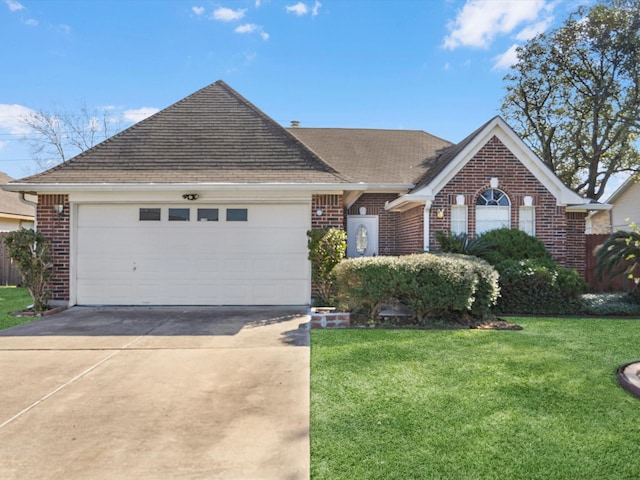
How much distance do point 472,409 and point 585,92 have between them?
21.5 m

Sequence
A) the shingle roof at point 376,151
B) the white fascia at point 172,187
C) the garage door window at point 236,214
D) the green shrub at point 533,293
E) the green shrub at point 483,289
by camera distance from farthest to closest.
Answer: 1. the shingle roof at point 376,151
2. the garage door window at point 236,214
3. the white fascia at point 172,187
4. the green shrub at point 533,293
5. the green shrub at point 483,289

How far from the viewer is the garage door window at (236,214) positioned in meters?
9.62

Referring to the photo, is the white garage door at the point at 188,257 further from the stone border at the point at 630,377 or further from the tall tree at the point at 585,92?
the tall tree at the point at 585,92

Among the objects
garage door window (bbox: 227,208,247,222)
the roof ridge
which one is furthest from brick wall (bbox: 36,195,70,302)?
the roof ridge

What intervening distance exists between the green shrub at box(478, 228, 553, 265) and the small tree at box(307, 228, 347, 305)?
3.41m

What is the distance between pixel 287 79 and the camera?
1597 cm

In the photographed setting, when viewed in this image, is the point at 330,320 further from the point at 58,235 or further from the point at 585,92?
the point at 585,92

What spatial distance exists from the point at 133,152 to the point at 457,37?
1235 centimetres

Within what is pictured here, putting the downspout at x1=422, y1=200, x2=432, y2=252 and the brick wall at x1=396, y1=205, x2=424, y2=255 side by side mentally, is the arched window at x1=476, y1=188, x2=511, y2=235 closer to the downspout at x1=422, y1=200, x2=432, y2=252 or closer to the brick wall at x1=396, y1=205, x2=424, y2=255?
the downspout at x1=422, y1=200, x2=432, y2=252

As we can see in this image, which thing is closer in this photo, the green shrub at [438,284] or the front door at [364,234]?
the green shrub at [438,284]

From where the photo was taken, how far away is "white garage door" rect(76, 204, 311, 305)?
9.55m

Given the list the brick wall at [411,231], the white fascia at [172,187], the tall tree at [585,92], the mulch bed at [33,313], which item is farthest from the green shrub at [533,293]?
the tall tree at [585,92]

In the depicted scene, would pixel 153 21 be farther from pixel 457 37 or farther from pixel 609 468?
pixel 609 468

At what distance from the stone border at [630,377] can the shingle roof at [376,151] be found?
7.71 m
